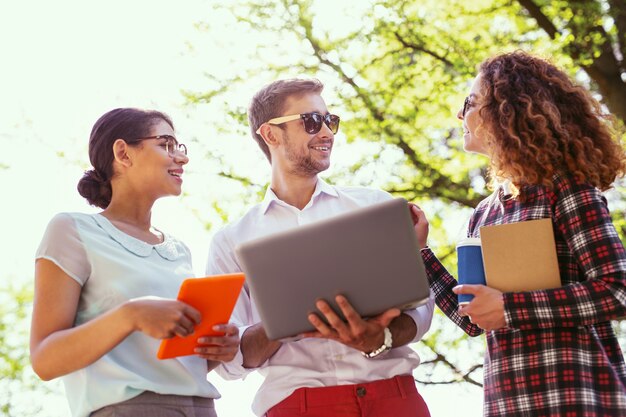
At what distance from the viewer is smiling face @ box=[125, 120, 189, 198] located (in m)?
3.31

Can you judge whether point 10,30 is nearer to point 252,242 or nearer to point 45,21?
point 45,21

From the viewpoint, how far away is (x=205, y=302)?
2.66 meters

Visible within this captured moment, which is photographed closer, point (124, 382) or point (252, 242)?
point (252, 242)

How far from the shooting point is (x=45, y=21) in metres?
10.5

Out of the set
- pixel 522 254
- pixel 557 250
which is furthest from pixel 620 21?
pixel 522 254

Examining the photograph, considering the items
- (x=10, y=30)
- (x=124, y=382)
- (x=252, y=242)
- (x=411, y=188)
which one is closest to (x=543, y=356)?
(x=252, y=242)

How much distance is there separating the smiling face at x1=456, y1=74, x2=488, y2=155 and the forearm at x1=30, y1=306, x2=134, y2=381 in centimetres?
153

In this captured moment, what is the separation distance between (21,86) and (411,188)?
5.38 meters

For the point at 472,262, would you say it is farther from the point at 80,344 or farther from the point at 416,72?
the point at 416,72

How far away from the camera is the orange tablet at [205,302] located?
258cm

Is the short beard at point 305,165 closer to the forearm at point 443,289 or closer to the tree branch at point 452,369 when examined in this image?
the forearm at point 443,289

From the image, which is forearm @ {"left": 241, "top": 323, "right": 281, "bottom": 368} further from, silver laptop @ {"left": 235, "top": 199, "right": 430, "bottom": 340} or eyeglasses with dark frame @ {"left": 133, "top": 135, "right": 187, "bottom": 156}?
eyeglasses with dark frame @ {"left": 133, "top": 135, "right": 187, "bottom": 156}

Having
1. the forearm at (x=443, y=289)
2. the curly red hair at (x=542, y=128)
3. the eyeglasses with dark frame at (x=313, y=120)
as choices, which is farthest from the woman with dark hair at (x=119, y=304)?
the curly red hair at (x=542, y=128)

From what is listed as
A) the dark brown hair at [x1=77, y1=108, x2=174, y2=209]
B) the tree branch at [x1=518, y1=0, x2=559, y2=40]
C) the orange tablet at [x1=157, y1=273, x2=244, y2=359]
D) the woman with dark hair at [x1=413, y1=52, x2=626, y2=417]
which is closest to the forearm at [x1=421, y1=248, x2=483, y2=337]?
the woman with dark hair at [x1=413, y1=52, x2=626, y2=417]
